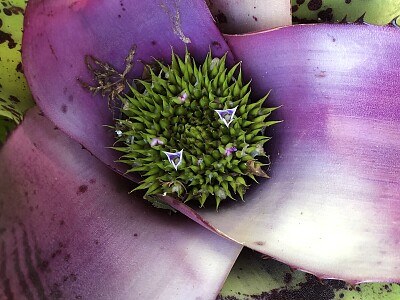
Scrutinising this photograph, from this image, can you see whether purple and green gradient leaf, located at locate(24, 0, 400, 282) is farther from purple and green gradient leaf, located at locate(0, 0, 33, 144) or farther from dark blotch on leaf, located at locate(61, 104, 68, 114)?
purple and green gradient leaf, located at locate(0, 0, 33, 144)

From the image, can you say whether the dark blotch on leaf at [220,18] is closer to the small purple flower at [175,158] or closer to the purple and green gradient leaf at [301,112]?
the purple and green gradient leaf at [301,112]

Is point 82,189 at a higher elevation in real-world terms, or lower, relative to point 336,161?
higher

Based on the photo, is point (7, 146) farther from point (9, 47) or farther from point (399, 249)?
point (399, 249)

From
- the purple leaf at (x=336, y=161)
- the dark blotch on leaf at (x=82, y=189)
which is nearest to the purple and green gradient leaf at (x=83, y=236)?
the dark blotch on leaf at (x=82, y=189)

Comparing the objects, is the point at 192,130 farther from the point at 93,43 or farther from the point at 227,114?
the point at 93,43

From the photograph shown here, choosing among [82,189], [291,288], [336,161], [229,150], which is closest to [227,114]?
[229,150]

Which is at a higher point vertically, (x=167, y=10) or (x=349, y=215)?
(x=167, y=10)

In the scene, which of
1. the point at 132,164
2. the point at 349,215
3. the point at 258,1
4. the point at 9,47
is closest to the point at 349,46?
the point at 258,1
